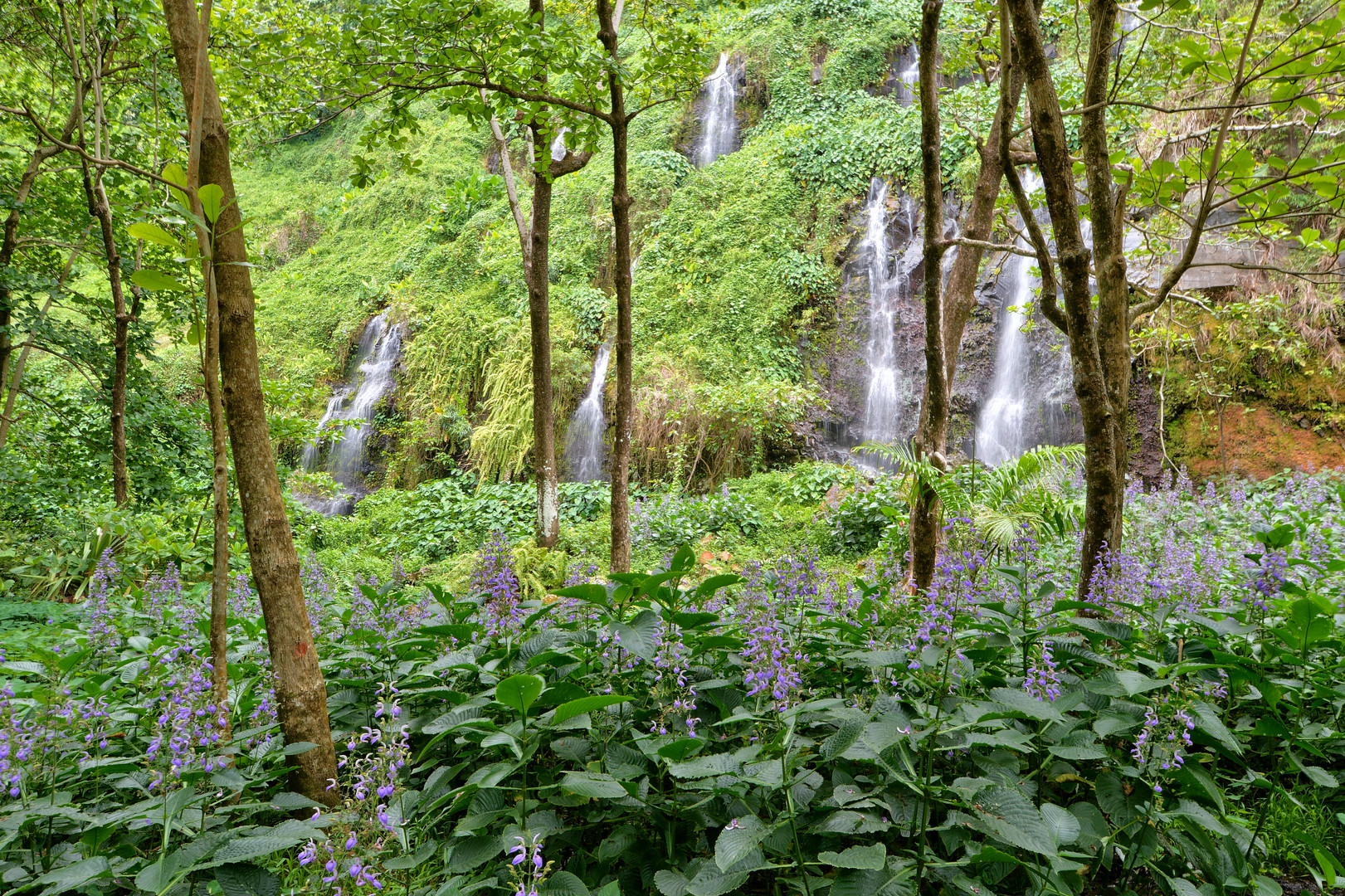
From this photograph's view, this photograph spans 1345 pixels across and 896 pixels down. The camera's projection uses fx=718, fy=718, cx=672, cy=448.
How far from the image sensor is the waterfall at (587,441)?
37.6 feet

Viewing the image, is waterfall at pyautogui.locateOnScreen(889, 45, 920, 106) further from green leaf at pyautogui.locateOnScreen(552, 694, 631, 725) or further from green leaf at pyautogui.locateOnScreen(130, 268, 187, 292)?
green leaf at pyautogui.locateOnScreen(552, 694, 631, 725)

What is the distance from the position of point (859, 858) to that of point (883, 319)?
10.7 meters

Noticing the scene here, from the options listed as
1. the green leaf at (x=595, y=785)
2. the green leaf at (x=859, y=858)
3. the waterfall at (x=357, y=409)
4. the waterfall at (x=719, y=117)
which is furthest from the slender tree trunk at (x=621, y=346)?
the waterfall at (x=719, y=117)

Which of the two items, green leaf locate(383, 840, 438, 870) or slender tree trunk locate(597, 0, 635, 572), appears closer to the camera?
green leaf locate(383, 840, 438, 870)

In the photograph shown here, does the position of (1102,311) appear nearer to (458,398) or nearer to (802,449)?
(802,449)

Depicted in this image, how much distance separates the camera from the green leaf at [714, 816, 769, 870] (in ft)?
4.17

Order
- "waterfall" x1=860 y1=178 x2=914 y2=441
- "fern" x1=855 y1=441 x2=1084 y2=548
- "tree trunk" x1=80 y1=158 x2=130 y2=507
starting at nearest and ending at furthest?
"fern" x1=855 y1=441 x2=1084 y2=548 < "tree trunk" x1=80 y1=158 x2=130 y2=507 < "waterfall" x1=860 y1=178 x2=914 y2=441

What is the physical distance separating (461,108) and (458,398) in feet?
27.4

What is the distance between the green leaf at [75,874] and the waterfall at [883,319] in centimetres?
1010

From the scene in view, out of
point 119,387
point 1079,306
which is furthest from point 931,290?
point 119,387

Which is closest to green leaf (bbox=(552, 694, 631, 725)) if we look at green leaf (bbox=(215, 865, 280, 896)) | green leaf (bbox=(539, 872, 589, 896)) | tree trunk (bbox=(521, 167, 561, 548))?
green leaf (bbox=(539, 872, 589, 896))

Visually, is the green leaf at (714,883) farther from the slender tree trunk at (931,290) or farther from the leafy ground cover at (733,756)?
the slender tree trunk at (931,290)

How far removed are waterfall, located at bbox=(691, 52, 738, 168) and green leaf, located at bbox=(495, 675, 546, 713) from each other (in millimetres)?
14685

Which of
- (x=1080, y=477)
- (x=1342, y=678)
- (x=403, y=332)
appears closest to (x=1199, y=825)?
(x=1342, y=678)
